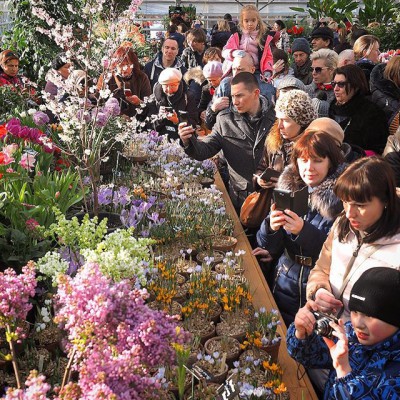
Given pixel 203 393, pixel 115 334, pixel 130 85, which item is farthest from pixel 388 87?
pixel 115 334

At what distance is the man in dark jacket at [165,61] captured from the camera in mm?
5488

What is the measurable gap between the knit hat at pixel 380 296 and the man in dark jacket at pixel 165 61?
14.8ft

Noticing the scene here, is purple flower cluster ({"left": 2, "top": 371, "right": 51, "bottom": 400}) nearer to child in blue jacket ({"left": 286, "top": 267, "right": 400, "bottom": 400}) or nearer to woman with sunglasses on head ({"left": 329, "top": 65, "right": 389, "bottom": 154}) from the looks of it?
child in blue jacket ({"left": 286, "top": 267, "right": 400, "bottom": 400})

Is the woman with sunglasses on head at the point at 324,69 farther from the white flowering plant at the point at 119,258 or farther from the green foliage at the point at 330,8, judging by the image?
the green foliage at the point at 330,8

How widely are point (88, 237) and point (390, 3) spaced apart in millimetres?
11574

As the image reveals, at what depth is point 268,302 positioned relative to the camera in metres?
2.17

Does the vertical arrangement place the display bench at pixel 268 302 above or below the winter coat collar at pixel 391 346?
below

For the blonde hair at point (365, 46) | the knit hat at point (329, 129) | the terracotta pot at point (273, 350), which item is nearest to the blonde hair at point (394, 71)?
Answer: the blonde hair at point (365, 46)

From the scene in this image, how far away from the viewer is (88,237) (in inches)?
60.7

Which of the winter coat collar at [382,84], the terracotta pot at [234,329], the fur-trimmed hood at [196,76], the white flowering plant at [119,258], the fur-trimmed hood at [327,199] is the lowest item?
the fur-trimmed hood at [196,76]

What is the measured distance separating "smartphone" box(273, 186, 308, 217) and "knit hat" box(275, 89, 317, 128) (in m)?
0.67

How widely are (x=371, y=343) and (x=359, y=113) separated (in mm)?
2521

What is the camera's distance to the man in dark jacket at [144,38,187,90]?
18.0ft

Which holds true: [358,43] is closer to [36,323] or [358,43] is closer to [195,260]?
[195,260]
